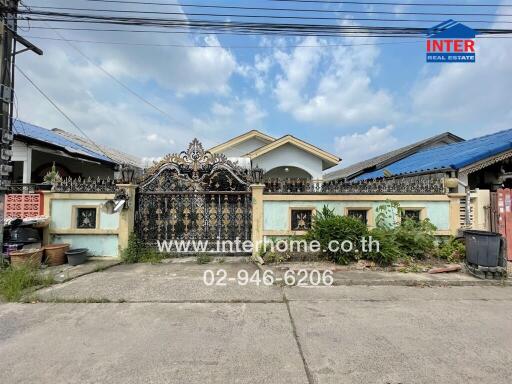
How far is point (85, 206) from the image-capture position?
6965 mm

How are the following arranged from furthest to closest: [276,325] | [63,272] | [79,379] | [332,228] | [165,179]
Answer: [165,179]
[332,228]
[63,272]
[276,325]
[79,379]

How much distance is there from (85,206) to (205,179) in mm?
2942

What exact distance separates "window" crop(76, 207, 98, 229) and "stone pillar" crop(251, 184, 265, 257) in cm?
385

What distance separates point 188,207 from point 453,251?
21.0ft

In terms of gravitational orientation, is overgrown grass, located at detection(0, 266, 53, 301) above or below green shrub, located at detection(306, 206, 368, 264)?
below

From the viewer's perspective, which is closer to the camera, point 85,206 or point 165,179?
point 85,206

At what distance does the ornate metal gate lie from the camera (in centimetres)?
729

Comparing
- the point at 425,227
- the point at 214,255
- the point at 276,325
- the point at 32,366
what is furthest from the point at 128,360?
the point at 425,227

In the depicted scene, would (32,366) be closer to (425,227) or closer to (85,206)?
(85,206)

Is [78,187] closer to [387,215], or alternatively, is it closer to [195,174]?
[195,174]

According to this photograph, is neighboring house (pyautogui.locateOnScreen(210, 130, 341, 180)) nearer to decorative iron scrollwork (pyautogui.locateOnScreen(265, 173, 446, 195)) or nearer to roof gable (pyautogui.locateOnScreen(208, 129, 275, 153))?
roof gable (pyautogui.locateOnScreen(208, 129, 275, 153))

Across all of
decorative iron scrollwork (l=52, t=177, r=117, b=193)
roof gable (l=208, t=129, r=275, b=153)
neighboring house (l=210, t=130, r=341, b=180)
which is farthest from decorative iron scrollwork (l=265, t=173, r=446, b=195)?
roof gable (l=208, t=129, r=275, b=153)

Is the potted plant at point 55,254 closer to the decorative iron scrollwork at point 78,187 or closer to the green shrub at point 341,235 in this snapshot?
the decorative iron scrollwork at point 78,187

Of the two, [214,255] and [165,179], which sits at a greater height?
[165,179]
